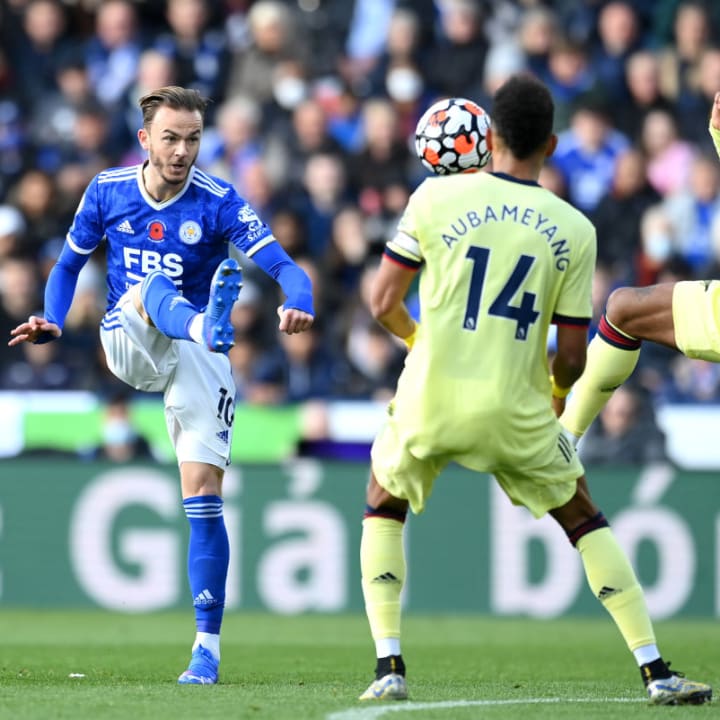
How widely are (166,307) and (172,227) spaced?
20.4 inches

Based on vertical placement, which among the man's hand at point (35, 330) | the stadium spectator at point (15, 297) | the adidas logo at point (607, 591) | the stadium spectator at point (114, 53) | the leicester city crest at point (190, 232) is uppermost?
the stadium spectator at point (114, 53)

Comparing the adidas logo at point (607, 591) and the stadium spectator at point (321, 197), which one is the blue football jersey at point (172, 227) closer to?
the adidas logo at point (607, 591)

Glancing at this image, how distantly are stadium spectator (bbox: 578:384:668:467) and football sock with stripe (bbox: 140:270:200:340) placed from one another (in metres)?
6.29

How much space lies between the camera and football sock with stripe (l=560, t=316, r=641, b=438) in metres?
6.87

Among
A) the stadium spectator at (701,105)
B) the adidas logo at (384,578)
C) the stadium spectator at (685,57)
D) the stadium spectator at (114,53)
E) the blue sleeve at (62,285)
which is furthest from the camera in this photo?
the stadium spectator at (114,53)

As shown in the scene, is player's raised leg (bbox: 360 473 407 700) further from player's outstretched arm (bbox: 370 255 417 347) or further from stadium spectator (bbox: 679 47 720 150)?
stadium spectator (bbox: 679 47 720 150)

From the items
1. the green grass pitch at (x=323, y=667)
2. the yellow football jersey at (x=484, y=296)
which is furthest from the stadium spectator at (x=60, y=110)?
the yellow football jersey at (x=484, y=296)

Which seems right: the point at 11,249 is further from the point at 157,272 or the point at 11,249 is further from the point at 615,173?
the point at 157,272

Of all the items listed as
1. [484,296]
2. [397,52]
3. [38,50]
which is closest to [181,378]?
[484,296]

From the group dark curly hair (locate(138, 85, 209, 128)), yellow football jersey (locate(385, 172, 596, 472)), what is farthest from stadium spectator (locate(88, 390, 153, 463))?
yellow football jersey (locate(385, 172, 596, 472))

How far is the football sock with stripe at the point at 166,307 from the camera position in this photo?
6735 mm

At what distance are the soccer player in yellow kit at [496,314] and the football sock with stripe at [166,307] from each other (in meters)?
1.19

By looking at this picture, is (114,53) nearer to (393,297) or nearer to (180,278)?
(180,278)

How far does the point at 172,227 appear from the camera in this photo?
7.19 metres
